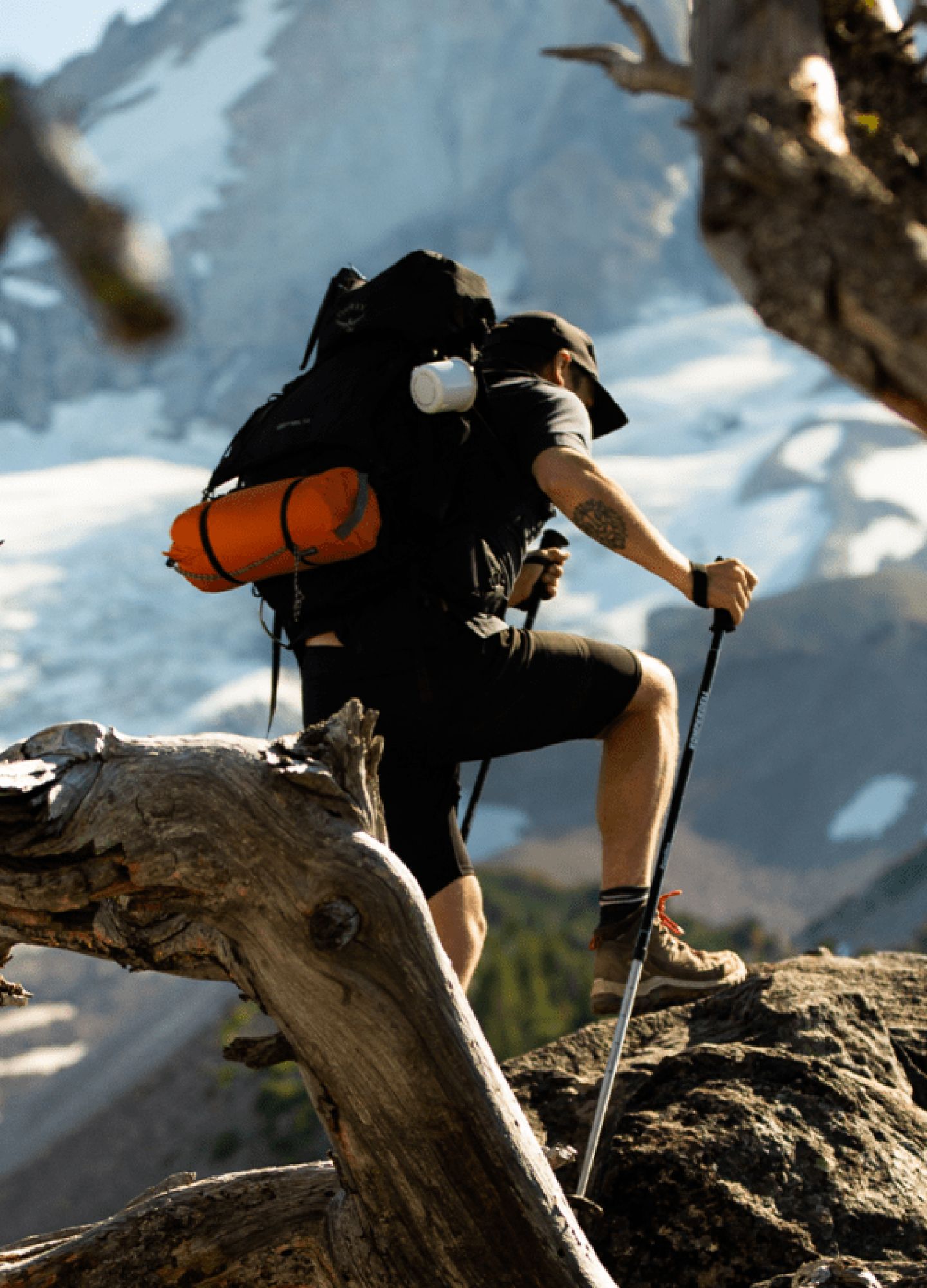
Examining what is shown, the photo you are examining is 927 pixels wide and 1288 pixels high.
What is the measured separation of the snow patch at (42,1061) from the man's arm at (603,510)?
58355mm

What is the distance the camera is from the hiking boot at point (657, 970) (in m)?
4.79

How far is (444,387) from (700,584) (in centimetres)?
105

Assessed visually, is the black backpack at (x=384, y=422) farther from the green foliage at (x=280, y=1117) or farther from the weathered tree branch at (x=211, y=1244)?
the green foliage at (x=280, y=1117)

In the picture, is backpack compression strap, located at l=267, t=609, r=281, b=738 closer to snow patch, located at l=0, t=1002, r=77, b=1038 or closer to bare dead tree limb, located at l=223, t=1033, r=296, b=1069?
bare dead tree limb, located at l=223, t=1033, r=296, b=1069

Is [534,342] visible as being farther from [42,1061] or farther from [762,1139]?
[42,1061]

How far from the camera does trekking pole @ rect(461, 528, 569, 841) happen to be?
5438 mm

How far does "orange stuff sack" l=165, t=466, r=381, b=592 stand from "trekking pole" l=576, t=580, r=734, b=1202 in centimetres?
126

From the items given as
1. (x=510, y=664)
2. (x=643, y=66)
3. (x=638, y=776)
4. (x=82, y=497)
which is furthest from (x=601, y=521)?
(x=82, y=497)

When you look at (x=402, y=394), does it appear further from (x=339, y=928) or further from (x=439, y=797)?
(x=339, y=928)

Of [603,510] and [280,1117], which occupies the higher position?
[603,510]

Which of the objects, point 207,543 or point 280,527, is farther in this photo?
point 207,543

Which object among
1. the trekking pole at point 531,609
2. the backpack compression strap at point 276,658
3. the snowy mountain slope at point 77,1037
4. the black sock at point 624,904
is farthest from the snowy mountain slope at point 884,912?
the backpack compression strap at point 276,658

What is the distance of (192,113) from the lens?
172750mm

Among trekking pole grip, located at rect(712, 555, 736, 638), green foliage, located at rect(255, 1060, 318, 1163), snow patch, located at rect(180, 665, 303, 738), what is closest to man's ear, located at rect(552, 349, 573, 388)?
trekking pole grip, located at rect(712, 555, 736, 638)
